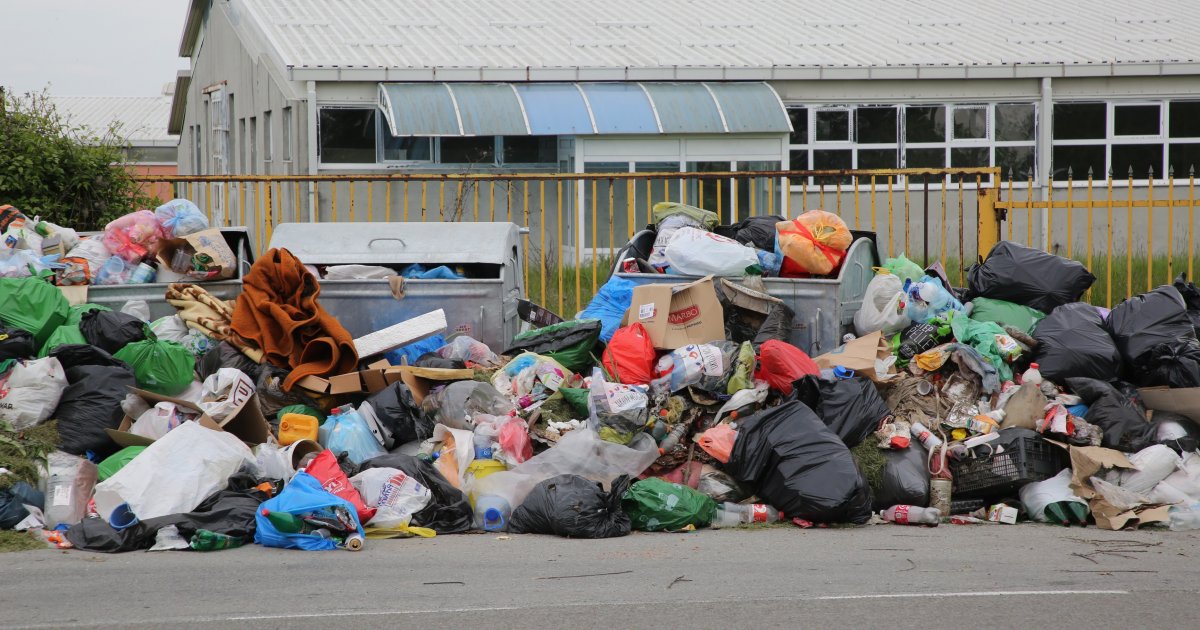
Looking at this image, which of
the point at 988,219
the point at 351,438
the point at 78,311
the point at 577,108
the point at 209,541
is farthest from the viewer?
the point at 577,108

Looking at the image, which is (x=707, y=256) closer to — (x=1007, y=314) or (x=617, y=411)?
(x=617, y=411)

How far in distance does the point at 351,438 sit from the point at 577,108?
924 cm

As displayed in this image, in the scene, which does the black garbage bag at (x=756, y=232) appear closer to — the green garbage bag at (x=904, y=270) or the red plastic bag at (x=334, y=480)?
the green garbage bag at (x=904, y=270)

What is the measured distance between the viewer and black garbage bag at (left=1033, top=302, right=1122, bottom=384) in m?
7.48

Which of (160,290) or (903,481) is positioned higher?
(160,290)

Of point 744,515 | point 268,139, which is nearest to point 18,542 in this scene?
point 744,515

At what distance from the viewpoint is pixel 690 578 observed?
5195 mm

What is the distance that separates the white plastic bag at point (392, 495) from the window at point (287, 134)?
10.5m

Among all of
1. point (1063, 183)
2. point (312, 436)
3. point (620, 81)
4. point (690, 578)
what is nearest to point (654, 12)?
point (620, 81)

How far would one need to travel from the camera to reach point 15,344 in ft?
23.4

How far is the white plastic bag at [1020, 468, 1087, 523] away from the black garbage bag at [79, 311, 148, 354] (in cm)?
542

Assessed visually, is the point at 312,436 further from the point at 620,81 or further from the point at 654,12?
the point at 654,12

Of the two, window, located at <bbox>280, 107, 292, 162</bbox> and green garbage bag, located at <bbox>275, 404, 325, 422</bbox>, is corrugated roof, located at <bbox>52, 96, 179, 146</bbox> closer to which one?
window, located at <bbox>280, 107, 292, 162</bbox>

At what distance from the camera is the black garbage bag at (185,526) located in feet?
18.7
